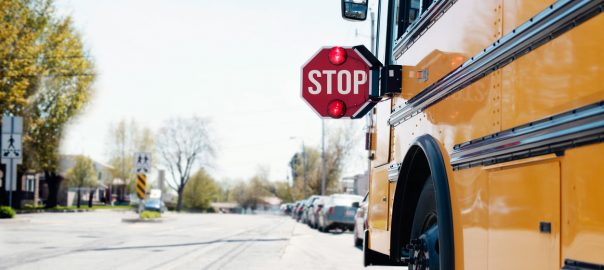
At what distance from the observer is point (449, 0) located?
4008mm

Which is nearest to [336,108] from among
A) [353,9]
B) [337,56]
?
[337,56]

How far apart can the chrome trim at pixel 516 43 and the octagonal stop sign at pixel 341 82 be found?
0.68 meters

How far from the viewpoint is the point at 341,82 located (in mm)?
5270

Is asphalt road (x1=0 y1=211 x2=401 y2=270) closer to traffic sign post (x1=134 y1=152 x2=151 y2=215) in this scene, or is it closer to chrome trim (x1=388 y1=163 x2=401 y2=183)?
chrome trim (x1=388 y1=163 x2=401 y2=183)

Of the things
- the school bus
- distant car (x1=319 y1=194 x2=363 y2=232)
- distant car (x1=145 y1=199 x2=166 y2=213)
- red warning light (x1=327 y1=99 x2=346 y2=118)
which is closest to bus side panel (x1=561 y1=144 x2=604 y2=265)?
the school bus

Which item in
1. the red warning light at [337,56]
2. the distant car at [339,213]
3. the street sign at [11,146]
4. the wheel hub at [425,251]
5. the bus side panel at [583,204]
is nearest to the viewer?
the bus side panel at [583,204]

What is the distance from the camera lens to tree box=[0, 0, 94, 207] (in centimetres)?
2748

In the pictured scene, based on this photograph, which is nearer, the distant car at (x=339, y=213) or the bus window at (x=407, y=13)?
the bus window at (x=407, y=13)

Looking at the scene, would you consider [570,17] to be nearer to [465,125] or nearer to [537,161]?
[537,161]

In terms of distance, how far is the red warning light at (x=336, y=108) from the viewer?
5281 millimetres

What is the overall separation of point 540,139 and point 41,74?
31.9 metres

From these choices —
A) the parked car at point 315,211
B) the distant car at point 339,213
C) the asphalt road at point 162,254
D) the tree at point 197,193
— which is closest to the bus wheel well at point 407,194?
the asphalt road at point 162,254

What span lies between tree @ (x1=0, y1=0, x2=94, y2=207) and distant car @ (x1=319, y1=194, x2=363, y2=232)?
12255 mm

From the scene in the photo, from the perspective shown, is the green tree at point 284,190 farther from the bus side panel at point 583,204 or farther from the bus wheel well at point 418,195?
the bus side panel at point 583,204
